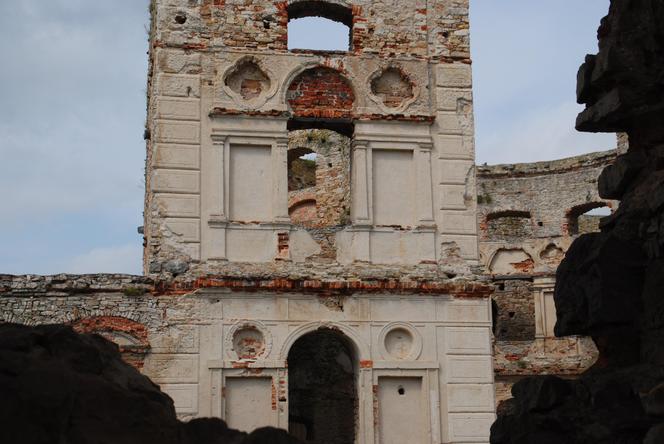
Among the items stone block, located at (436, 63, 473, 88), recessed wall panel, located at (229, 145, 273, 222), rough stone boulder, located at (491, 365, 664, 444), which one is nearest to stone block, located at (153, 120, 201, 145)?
recessed wall panel, located at (229, 145, 273, 222)

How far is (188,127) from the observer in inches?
558

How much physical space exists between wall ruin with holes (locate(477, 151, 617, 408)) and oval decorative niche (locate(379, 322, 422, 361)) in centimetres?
1004

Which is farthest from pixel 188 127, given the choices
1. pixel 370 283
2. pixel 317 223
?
pixel 317 223

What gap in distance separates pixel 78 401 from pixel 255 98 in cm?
1024

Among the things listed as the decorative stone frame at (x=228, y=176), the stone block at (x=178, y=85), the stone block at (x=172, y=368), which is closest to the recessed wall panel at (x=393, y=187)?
the decorative stone frame at (x=228, y=176)

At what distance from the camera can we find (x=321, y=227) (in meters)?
14.4

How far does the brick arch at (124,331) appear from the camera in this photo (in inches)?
525

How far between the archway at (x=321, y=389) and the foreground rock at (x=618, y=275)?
11901 mm

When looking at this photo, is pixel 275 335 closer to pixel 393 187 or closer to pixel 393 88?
pixel 393 187

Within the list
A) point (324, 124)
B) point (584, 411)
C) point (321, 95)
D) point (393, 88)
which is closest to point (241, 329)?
point (324, 124)

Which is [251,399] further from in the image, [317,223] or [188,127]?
[317,223]

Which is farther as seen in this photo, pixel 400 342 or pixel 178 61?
pixel 178 61

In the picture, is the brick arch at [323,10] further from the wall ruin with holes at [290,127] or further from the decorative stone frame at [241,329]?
the decorative stone frame at [241,329]

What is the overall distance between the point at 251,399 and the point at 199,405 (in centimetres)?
69
